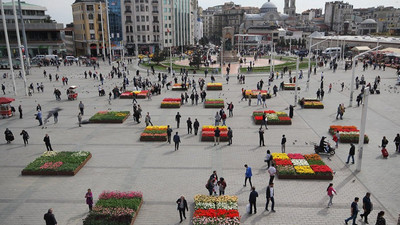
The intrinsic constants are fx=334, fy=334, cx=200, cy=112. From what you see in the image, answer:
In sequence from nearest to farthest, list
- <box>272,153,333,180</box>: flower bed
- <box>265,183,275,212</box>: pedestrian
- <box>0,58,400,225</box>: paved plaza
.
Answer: <box>265,183,275,212</box>: pedestrian → <box>0,58,400,225</box>: paved plaza → <box>272,153,333,180</box>: flower bed

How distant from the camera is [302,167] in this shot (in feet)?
55.3

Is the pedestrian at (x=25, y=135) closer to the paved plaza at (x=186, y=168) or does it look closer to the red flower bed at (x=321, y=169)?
the paved plaza at (x=186, y=168)

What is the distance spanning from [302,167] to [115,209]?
369 inches

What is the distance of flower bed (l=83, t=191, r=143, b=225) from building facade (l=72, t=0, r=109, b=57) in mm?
75938

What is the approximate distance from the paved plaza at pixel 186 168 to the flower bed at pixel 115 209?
1.81 ft

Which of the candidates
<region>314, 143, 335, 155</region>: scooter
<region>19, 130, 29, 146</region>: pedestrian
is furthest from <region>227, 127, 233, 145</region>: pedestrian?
<region>19, 130, 29, 146</region>: pedestrian

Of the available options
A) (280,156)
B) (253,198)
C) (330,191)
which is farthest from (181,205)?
(280,156)

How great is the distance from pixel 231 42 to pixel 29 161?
5880cm

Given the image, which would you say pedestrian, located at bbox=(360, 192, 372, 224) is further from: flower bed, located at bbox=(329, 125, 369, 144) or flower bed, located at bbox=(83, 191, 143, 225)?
flower bed, located at bbox=(329, 125, 369, 144)

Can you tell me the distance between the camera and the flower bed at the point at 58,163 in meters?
17.0

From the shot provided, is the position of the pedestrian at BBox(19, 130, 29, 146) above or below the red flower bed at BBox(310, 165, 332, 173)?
above

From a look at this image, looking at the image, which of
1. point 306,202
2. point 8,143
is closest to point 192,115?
point 8,143

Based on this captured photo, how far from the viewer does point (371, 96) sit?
35.4 m

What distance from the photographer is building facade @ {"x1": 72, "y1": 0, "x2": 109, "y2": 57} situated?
84625mm
